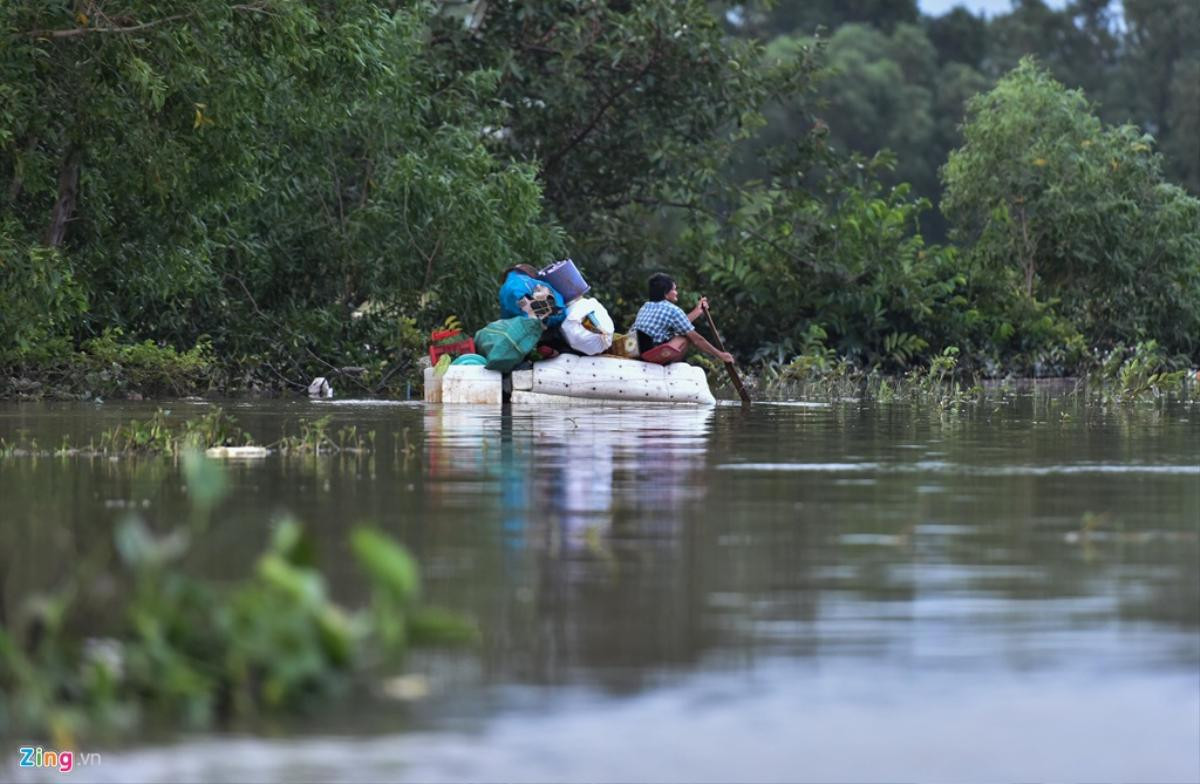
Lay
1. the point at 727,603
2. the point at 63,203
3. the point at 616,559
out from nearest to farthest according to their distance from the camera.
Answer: the point at 727,603, the point at 616,559, the point at 63,203

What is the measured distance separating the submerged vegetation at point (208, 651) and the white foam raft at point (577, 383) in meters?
17.5

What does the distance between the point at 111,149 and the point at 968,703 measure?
19782mm

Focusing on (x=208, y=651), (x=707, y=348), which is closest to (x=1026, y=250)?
(x=707, y=348)

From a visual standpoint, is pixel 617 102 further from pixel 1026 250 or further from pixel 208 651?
pixel 208 651

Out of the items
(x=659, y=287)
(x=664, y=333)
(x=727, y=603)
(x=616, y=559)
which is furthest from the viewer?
(x=659, y=287)

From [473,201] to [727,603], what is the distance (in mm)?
22017

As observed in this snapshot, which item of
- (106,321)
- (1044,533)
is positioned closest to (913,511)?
(1044,533)

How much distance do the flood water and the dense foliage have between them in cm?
1020

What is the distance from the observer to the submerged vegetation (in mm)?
6023

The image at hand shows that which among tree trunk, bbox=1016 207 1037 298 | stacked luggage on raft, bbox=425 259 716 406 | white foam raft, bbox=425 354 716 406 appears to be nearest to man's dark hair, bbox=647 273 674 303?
stacked luggage on raft, bbox=425 259 716 406

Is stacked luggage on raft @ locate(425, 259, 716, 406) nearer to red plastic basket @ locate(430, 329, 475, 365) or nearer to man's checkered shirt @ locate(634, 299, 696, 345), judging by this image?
man's checkered shirt @ locate(634, 299, 696, 345)

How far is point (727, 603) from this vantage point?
788 centimetres

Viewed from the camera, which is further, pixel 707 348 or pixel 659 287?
pixel 659 287

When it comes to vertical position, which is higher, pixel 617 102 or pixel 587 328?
pixel 617 102
